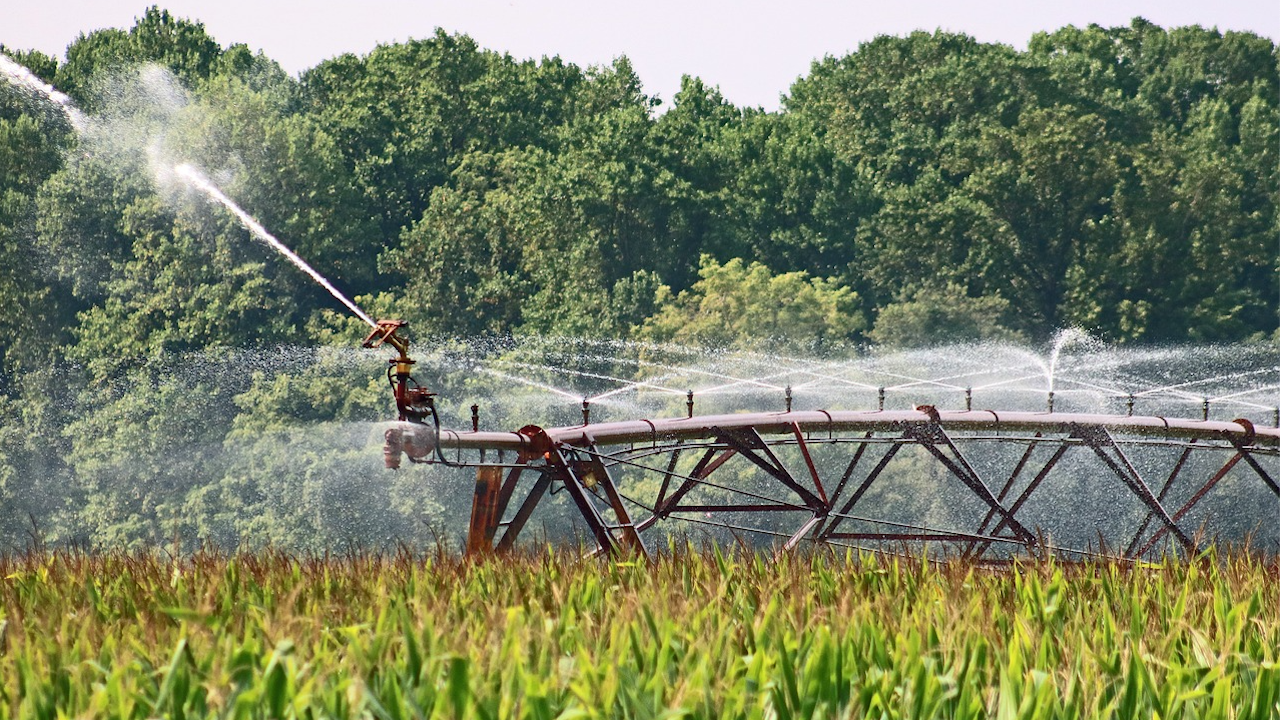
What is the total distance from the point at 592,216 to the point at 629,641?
52.5 metres

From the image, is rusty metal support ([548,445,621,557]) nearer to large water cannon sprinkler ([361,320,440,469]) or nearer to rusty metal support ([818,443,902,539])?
large water cannon sprinkler ([361,320,440,469])

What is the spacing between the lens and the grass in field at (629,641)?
739 centimetres

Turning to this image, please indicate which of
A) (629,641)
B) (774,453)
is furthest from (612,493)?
(629,641)

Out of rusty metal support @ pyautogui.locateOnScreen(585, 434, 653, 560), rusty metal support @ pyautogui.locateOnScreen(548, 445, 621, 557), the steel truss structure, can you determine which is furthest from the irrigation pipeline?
rusty metal support @ pyautogui.locateOnScreen(585, 434, 653, 560)

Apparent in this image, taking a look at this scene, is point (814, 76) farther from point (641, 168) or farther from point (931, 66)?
point (641, 168)

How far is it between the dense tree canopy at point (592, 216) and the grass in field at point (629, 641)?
4149 centimetres

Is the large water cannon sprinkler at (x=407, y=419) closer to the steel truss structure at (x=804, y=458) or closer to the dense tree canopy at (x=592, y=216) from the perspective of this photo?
the steel truss structure at (x=804, y=458)

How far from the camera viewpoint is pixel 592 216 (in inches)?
2386

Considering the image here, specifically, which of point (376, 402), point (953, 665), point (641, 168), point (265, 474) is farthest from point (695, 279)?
point (953, 665)

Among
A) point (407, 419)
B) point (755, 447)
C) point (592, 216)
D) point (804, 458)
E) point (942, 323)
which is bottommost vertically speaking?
point (804, 458)

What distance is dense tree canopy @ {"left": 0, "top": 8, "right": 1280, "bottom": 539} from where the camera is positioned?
55.7 metres

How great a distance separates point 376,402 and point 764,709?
47.6 metres

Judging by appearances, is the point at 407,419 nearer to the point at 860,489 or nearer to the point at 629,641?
the point at 860,489

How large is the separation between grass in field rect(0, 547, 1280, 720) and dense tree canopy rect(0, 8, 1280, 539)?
41.5 m
